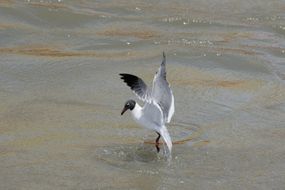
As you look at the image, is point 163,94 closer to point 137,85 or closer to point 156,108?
point 156,108

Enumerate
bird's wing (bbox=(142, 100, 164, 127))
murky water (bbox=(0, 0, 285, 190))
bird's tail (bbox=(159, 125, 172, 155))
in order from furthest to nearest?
bird's wing (bbox=(142, 100, 164, 127)) < bird's tail (bbox=(159, 125, 172, 155)) < murky water (bbox=(0, 0, 285, 190))

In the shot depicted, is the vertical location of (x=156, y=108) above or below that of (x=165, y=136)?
above

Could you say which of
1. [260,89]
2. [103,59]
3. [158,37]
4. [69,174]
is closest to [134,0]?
[158,37]

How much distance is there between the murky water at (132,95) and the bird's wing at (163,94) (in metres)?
0.33

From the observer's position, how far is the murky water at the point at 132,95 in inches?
242

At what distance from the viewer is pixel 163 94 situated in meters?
6.80

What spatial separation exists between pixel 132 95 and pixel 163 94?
3.92ft

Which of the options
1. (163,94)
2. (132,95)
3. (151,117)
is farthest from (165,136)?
(132,95)

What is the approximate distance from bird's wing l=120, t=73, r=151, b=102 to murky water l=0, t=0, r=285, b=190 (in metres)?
0.47

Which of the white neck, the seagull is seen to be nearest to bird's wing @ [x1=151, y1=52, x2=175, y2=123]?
the seagull

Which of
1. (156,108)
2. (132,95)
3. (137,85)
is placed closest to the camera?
(137,85)

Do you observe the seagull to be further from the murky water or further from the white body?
the murky water

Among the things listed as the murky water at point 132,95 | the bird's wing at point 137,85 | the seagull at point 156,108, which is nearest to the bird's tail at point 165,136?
the seagull at point 156,108

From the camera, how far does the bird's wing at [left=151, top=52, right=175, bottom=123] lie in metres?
6.73
